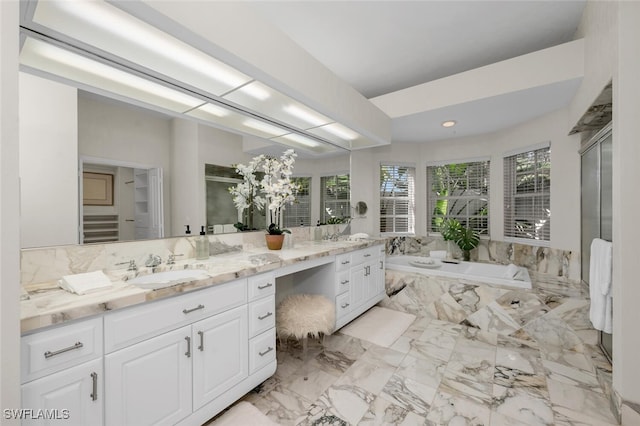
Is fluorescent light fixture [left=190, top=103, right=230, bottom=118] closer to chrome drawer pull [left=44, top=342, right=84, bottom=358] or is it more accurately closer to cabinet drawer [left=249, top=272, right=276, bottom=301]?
cabinet drawer [left=249, top=272, right=276, bottom=301]

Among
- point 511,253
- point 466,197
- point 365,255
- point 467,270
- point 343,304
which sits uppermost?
point 466,197

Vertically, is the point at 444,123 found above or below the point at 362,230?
above

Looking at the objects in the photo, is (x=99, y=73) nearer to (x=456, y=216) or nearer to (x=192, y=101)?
(x=192, y=101)

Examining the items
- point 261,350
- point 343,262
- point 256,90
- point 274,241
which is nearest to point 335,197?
point 343,262

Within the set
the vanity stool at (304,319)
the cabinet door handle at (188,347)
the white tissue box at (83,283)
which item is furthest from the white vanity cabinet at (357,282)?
the white tissue box at (83,283)

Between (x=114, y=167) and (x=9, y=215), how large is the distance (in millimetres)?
876

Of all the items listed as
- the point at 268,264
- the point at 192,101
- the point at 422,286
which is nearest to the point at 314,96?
the point at 192,101

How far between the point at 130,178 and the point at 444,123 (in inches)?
141

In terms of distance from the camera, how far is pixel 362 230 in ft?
13.8

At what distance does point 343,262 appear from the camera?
2.67 meters

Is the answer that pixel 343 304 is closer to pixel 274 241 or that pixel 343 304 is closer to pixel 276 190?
pixel 274 241

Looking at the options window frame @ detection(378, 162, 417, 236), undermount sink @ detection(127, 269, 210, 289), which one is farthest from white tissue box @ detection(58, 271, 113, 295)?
window frame @ detection(378, 162, 417, 236)

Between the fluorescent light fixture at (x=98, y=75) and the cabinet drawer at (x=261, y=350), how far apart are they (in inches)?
68.7

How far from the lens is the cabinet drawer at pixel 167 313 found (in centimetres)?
112
